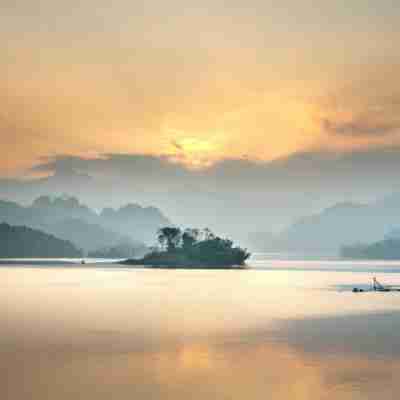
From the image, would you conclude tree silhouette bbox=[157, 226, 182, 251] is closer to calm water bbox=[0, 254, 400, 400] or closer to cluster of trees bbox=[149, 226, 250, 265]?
cluster of trees bbox=[149, 226, 250, 265]

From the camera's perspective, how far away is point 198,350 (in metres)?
29.9

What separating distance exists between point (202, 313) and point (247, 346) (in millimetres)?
16502

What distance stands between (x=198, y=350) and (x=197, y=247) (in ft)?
475

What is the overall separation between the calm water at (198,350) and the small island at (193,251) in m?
116

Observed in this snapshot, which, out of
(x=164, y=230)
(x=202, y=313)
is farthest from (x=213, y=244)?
(x=202, y=313)

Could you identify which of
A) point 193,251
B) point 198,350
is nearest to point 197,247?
point 193,251

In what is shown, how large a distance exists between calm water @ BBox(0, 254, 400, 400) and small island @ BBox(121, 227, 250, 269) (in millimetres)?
115887

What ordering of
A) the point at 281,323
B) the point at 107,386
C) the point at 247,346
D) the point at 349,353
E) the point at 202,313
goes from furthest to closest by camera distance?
the point at 202,313 → the point at 281,323 → the point at 247,346 → the point at 349,353 → the point at 107,386

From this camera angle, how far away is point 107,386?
21.5 meters

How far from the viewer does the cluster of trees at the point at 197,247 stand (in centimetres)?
17288

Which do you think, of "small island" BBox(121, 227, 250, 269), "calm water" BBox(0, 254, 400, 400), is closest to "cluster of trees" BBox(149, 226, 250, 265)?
"small island" BBox(121, 227, 250, 269)

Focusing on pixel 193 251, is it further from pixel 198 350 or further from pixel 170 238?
pixel 198 350

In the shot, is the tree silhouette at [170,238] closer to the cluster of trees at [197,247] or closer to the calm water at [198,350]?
the cluster of trees at [197,247]

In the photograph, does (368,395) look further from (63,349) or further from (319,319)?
(319,319)
